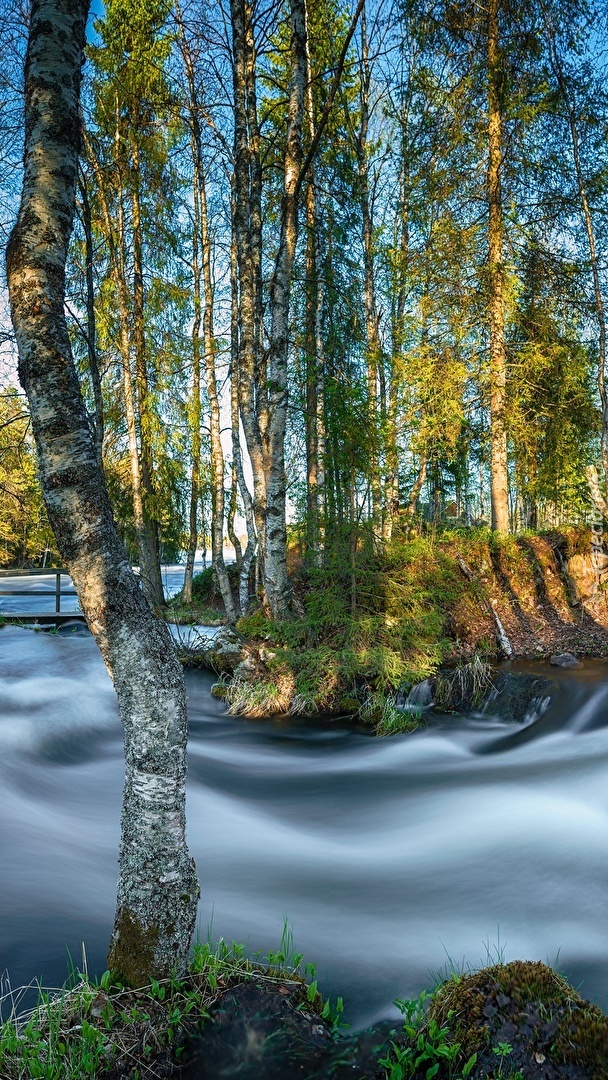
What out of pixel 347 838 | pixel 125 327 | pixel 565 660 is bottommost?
pixel 347 838

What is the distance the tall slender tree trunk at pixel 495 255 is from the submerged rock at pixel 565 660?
3.44m

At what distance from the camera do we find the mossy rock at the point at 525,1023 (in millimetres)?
2205

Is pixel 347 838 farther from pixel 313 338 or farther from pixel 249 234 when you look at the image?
pixel 313 338

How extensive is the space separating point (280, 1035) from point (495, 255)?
14.2 metres

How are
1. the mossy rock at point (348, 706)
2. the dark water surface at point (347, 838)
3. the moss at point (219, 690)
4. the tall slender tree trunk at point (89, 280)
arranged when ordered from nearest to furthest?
the tall slender tree trunk at point (89, 280), the dark water surface at point (347, 838), the mossy rock at point (348, 706), the moss at point (219, 690)

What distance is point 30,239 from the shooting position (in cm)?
232

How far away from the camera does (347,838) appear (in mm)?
5656

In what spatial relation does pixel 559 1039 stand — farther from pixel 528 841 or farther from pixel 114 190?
pixel 114 190

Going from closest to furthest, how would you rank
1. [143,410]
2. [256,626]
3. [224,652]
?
[256,626] → [224,652] → [143,410]

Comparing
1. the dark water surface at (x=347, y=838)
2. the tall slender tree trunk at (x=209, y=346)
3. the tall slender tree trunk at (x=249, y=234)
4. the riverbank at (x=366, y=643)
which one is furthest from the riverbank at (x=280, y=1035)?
the tall slender tree trunk at (x=209, y=346)

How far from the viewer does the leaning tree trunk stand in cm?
232

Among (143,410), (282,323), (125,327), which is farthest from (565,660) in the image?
(125,327)

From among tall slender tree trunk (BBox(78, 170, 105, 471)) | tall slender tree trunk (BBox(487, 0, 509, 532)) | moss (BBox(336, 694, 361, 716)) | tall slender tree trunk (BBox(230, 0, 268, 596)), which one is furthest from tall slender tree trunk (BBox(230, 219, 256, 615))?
tall slender tree trunk (BBox(487, 0, 509, 532))

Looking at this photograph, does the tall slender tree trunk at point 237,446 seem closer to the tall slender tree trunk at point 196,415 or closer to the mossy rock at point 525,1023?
the tall slender tree trunk at point 196,415
